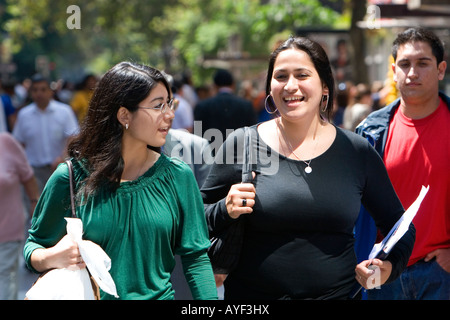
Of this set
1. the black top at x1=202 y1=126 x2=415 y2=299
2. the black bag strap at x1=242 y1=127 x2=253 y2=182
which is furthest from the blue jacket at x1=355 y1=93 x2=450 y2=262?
the black bag strap at x1=242 y1=127 x2=253 y2=182

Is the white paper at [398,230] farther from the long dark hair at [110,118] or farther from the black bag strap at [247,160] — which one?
the long dark hair at [110,118]

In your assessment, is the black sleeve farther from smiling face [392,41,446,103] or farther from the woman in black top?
smiling face [392,41,446,103]

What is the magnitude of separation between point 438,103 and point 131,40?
175ft

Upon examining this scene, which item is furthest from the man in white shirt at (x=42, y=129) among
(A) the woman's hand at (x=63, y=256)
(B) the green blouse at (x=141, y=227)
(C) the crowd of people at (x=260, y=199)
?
(A) the woman's hand at (x=63, y=256)

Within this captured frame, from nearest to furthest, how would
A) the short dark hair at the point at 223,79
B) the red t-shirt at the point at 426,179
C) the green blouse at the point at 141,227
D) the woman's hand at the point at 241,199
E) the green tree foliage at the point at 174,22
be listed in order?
the green blouse at the point at 141,227, the woman's hand at the point at 241,199, the red t-shirt at the point at 426,179, the short dark hair at the point at 223,79, the green tree foliage at the point at 174,22

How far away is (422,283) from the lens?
4.60 m

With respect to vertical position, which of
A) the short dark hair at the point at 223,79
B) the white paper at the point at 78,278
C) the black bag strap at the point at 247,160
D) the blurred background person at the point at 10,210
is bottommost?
the blurred background person at the point at 10,210

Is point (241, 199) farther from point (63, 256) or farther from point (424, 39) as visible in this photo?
point (424, 39)

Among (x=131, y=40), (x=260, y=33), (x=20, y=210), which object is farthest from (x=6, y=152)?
(x=131, y=40)

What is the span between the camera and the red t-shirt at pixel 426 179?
457 centimetres

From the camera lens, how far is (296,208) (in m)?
3.57
